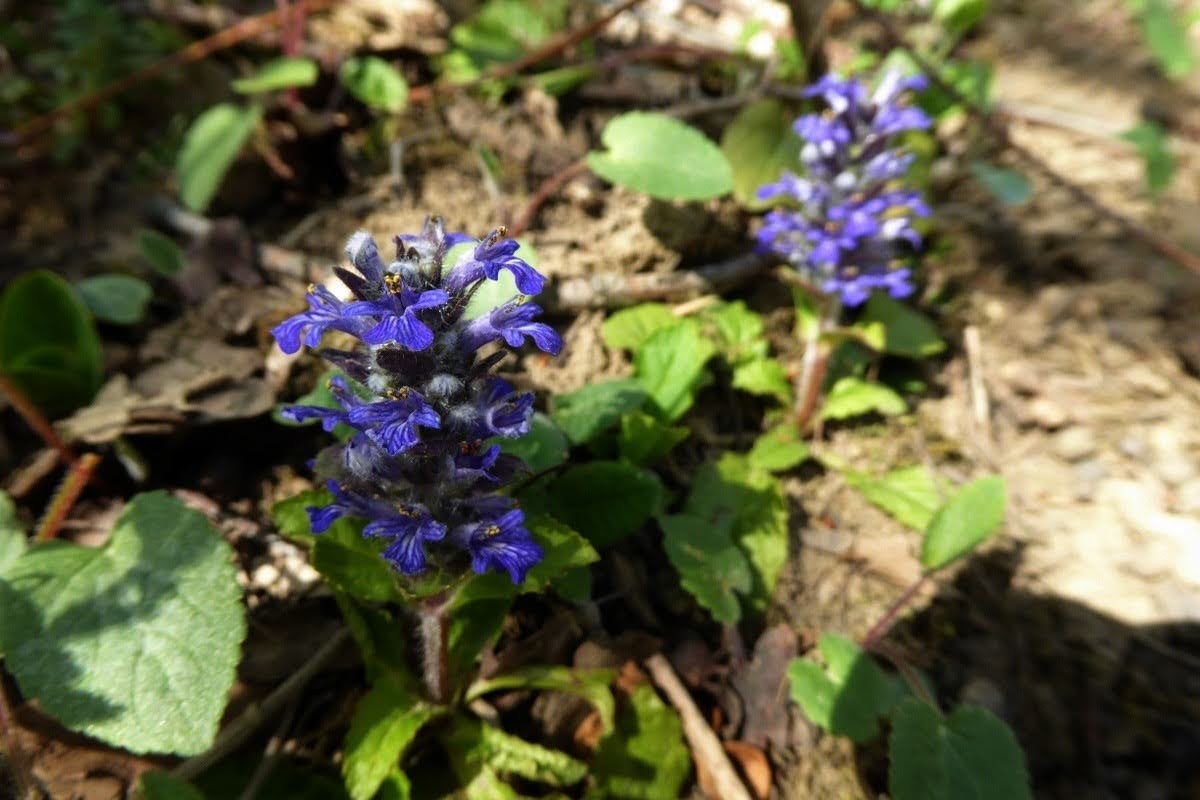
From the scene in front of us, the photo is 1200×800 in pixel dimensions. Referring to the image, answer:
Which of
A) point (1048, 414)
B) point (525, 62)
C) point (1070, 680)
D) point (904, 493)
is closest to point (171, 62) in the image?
point (525, 62)

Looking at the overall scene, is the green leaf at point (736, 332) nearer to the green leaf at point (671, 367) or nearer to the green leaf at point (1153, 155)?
the green leaf at point (671, 367)

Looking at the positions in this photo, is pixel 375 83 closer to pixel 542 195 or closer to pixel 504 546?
pixel 542 195

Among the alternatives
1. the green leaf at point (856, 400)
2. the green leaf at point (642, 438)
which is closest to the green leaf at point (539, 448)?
the green leaf at point (642, 438)

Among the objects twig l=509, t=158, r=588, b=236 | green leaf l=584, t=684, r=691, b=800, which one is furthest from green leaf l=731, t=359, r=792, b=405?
green leaf l=584, t=684, r=691, b=800

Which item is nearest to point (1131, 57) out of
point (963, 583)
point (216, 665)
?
point (963, 583)

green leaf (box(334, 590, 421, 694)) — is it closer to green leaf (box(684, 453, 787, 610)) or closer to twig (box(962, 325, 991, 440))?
green leaf (box(684, 453, 787, 610))

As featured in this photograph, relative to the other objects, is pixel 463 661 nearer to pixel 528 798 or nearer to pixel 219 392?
pixel 528 798
